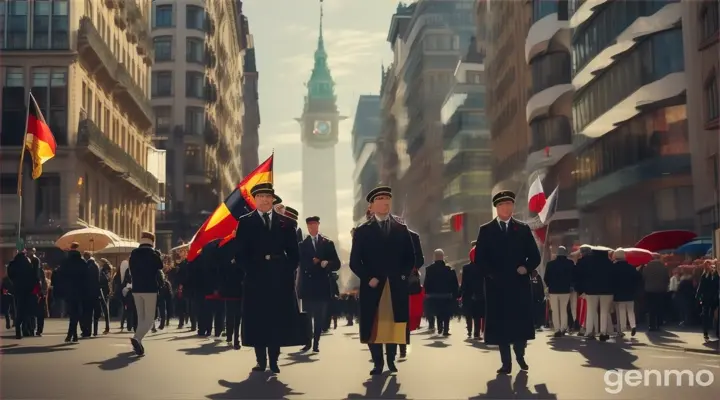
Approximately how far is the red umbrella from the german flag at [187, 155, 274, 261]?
37.1ft

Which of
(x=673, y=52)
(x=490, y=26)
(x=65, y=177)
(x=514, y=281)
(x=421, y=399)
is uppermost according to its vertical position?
(x=490, y=26)

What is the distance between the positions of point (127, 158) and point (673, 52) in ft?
87.6

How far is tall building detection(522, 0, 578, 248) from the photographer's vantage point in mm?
59625

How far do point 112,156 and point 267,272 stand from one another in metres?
40.0

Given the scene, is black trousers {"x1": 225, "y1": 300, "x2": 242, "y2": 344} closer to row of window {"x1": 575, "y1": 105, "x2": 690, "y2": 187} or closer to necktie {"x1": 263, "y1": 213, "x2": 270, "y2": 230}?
necktie {"x1": 263, "y1": 213, "x2": 270, "y2": 230}


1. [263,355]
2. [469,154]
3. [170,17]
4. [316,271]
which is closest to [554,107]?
[469,154]

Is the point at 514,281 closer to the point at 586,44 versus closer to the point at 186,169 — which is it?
the point at 586,44

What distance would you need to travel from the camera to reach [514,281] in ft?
45.4

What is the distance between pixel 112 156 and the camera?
52.4 metres

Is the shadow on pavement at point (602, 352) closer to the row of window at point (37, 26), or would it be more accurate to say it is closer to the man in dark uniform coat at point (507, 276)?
the man in dark uniform coat at point (507, 276)

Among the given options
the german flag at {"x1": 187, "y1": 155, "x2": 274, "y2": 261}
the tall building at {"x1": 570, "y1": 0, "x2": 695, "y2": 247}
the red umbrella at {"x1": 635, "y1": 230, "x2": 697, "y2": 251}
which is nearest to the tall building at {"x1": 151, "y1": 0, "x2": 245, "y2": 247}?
the tall building at {"x1": 570, "y1": 0, "x2": 695, "y2": 247}

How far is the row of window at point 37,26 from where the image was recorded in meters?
47.2

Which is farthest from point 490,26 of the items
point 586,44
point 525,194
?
point 586,44

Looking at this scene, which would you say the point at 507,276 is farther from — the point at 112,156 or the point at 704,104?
the point at 112,156
